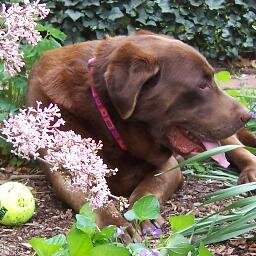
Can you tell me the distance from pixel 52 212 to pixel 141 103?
0.70 meters

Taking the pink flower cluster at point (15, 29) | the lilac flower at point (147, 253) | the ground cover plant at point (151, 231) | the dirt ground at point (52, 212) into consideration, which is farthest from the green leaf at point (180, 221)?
the pink flower cluster at point (15, 29)

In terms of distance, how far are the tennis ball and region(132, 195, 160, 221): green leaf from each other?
3.27ft

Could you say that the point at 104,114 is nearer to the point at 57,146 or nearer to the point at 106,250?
the point at 106,250

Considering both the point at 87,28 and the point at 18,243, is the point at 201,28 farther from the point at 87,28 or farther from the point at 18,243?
the point at 18,243

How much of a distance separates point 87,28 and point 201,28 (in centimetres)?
155

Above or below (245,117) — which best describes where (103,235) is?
above

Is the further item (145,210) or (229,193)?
(229,193)

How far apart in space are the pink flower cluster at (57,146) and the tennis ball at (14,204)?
1.16m

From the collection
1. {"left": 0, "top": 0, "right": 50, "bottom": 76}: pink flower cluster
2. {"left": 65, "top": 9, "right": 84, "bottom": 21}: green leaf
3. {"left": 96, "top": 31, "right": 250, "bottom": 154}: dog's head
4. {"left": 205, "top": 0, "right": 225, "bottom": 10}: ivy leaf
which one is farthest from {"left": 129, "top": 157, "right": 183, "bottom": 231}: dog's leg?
{"left": 205, "top": 0, "right": 225, "bottom": 10}: ivy leaf

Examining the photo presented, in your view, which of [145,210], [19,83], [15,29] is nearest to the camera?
[15,29]

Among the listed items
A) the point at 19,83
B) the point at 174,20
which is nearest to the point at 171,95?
the point at 19,83

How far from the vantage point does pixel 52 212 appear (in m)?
3.52

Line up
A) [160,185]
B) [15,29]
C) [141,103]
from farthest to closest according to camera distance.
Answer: [160,185] < [141,103] < [15,29]

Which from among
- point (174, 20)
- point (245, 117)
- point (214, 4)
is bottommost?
point (174, 20)
